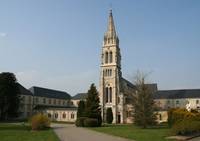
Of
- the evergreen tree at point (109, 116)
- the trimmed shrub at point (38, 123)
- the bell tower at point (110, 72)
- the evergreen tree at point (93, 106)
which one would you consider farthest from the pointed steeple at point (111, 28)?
the trimmed shrub at point (38, 123)

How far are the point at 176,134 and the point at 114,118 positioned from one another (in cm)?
5462

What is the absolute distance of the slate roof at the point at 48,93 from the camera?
372 feet

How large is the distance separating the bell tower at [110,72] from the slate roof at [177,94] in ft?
58.3

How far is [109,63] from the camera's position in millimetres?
90438

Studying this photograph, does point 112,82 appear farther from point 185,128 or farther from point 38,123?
point 185,128

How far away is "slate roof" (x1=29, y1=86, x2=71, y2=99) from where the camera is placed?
113 meters

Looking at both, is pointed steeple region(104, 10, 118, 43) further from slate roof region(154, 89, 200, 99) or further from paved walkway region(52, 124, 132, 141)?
paved walkway region(52, 124, 132, 141)

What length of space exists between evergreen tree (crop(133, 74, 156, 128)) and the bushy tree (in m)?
38.1

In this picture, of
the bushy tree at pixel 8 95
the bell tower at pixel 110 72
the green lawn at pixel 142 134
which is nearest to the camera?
the green lawn at pixel 142 134

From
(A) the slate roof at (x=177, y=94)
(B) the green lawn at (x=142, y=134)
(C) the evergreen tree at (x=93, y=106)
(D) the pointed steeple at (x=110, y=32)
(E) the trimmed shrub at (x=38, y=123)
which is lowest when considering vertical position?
(B) the green lawn at (x=142, y=134)

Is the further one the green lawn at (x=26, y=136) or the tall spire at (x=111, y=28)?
the tall spire at (x=111, y=28)

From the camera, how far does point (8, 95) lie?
80.4 m

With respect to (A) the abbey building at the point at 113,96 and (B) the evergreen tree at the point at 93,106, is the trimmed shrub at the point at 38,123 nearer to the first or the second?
(B) the evergreen tree at the point at 93,106

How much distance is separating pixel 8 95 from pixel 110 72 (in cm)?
2823
